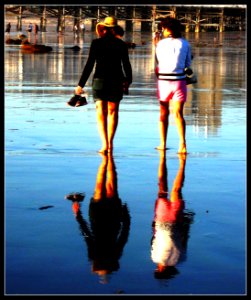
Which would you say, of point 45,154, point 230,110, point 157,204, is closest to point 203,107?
point 230,110


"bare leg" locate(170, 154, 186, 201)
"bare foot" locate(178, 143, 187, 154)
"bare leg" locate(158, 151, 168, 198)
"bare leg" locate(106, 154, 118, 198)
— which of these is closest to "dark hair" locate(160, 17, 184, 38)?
"bare foot" locate(178, 143, 187, 154)

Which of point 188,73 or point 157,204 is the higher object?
point 188,73

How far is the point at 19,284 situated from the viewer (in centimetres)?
569

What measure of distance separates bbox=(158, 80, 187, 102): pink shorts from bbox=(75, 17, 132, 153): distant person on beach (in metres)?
0.42

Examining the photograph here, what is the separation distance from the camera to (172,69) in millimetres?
12094

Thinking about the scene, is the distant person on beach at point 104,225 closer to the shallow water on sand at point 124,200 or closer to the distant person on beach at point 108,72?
the shallow water on sand at point 124,200

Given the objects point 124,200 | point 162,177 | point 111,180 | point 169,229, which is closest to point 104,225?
point 169,229

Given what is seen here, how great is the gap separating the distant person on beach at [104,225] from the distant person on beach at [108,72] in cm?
222

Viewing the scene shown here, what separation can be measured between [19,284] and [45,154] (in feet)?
18.7

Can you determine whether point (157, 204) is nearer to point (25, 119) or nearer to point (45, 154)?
point (45, 154)

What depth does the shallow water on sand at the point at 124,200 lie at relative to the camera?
5849mm

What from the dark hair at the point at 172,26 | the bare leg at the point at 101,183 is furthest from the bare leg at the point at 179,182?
the dark hair at the point at 172,26

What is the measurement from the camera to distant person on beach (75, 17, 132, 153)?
11977mm

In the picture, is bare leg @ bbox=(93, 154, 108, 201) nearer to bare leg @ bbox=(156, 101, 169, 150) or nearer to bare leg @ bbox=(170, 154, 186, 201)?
bare leg @ bbox=(170, 154, 186, 201)
